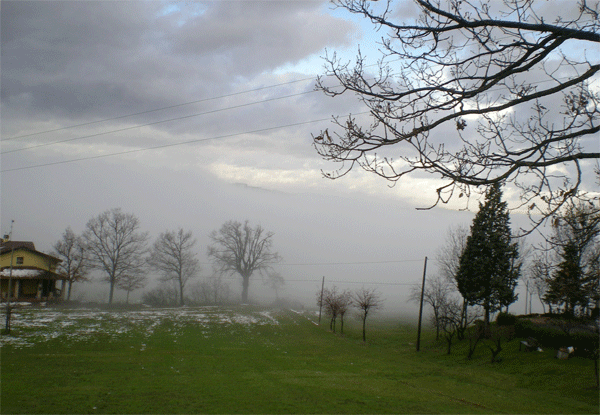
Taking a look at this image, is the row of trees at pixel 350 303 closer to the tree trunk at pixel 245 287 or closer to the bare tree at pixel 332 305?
the bare tree at pixel 332 305

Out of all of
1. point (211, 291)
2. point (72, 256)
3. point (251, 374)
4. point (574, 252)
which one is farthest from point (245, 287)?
point (574, 252)

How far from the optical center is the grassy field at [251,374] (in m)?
12.9

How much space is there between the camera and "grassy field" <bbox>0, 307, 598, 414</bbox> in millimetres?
12938

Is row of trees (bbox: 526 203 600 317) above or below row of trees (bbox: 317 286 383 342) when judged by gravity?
above

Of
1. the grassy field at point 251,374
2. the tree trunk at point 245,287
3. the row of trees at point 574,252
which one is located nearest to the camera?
the row of trees at point 574,252

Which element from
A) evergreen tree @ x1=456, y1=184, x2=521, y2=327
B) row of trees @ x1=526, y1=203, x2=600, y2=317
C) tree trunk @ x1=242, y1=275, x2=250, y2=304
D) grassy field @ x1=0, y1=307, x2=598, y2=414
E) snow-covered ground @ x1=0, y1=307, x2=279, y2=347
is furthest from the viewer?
tree trunk @ x1=242, y1=275, x2=250, y2=304

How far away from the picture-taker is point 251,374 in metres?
18.0

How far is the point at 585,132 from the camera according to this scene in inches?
167

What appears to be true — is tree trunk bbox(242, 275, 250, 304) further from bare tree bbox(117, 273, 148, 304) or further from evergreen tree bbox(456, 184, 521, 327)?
evergreen tree bbox(456, 184, 521, 327)

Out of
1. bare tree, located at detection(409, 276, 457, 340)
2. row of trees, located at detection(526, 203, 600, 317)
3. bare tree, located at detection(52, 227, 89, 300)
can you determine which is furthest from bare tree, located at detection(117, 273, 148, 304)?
row of trees, located at detection(526, 203, 600, 317)

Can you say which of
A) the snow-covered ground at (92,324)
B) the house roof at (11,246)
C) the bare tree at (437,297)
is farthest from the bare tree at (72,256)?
the bare tree at (437,297)

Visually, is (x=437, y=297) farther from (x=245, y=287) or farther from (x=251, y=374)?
(x=245, y=287)

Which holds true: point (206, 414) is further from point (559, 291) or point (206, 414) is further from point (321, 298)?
point (321, 298)

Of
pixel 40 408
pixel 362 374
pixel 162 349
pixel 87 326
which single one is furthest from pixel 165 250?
pixel 40 408
